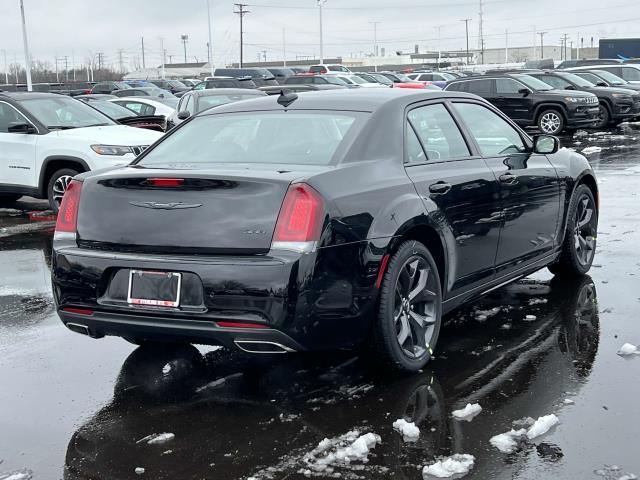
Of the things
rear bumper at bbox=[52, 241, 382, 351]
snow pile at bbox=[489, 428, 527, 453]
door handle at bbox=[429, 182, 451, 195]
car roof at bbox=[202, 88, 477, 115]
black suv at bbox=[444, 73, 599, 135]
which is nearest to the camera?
snow pile at bbox=[489, 428, 527, 453]

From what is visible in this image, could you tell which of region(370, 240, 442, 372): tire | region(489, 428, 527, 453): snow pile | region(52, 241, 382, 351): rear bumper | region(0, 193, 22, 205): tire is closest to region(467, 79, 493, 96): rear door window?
region(0, 193, 22, 205): tire

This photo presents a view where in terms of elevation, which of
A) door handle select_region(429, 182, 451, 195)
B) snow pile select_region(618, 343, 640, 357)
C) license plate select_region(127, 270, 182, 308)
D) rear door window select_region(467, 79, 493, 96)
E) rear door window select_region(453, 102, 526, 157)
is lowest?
snow pile select_region(618, 343, 640, 357)

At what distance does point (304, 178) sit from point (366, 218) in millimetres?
413

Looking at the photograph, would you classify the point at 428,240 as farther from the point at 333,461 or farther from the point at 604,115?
the point at 604,115

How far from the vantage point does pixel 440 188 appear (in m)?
5.18

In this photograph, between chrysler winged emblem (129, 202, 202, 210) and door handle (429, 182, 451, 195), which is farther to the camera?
door handle (429, 182, 451, 195)

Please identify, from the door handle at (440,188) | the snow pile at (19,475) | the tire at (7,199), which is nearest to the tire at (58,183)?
the tire at (7,199)

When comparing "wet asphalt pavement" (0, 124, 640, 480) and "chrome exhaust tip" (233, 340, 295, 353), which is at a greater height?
"chrome exhaust tip" (233, 340, 295, 353)

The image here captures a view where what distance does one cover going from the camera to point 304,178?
434 cm

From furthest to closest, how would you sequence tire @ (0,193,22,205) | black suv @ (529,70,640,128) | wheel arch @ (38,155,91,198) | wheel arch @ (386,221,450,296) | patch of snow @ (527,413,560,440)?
black suv @ (529,70,640,128), tire @ (0,193,22,205), wheel arch @ (38,155,91,198), wheel arch @ (386,221,450,296), patch of snow @ (527,413,560,440)

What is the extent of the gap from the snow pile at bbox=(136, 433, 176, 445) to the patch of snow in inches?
65.3

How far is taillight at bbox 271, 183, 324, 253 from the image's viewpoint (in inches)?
165

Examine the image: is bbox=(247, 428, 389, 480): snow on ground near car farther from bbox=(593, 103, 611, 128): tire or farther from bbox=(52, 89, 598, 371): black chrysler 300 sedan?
bbox=(593, 103, 611, 128): tire

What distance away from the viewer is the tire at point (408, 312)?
4613 mm
